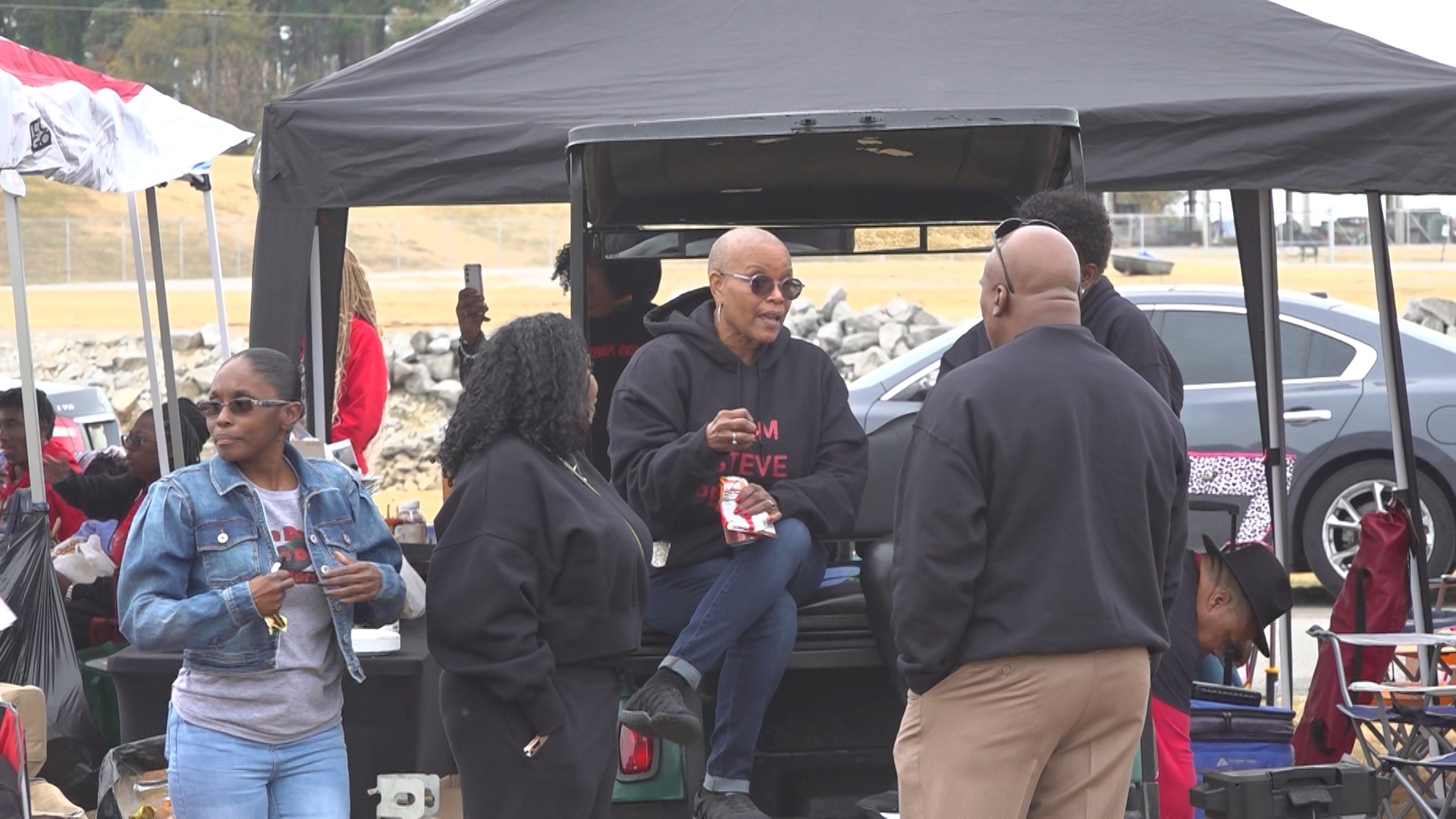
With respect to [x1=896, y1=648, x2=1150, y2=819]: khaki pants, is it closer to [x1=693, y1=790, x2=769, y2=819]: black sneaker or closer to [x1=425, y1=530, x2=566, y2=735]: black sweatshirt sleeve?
[x1=425, y1=530, x2=566, y2=735]: black sweatshirt sleeve

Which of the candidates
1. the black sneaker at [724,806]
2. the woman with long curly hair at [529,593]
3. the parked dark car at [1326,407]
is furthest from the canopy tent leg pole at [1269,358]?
the woman with long curly hair at [529,593]

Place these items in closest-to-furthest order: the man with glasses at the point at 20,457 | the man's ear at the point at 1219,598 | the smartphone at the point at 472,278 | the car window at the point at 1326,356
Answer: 1. the man's ear at the point at 1219,598
2. the man with glasses at the point at 20,457
3. the smartphone at the point at 472,278
4. the car window at the point at 1326,356

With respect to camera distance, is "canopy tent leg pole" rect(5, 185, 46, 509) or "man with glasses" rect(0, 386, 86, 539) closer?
"canopy tent leg pole" rect(5, 185, 46, 509)

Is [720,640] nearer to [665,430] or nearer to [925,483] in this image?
[665,430]

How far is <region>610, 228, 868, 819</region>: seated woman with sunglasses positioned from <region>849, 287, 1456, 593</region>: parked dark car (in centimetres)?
516

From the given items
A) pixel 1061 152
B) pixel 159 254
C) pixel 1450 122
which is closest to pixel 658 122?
pixel 1061 152

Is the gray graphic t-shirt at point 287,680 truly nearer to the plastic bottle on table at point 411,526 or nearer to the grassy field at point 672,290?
the plastic bottle on table at point 411,526

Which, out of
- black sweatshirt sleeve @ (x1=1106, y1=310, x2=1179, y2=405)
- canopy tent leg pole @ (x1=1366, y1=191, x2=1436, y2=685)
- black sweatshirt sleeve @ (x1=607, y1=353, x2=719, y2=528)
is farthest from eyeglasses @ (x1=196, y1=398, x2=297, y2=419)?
canopy tent leg pole @ (x1=1366, y1=191, x2=1436, y2=685)

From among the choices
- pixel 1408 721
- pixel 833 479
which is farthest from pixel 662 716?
pixel 1408 721

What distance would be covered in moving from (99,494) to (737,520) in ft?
14.2

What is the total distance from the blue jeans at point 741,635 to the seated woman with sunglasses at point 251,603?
97cm

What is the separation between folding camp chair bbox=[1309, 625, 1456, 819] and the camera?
213 inches

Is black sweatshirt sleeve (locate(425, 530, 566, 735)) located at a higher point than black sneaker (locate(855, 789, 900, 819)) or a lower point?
higher

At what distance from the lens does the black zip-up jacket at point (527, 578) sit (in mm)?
3785
